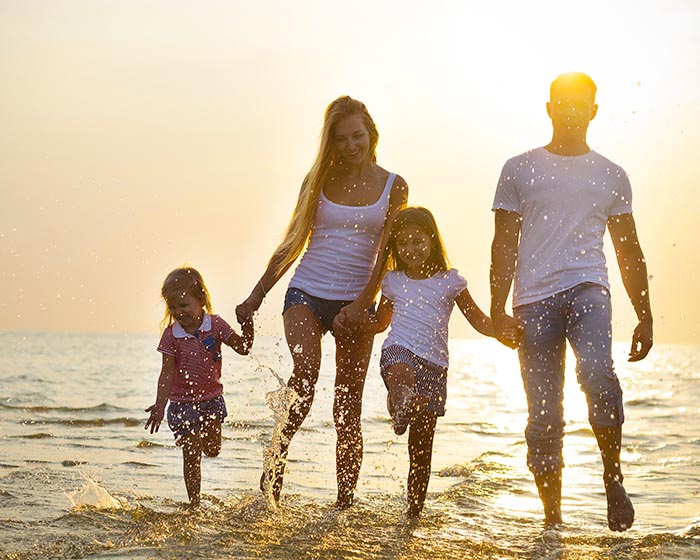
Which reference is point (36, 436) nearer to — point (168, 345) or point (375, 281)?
point (168, 345)

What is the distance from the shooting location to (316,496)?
272 inches

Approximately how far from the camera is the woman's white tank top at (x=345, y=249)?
5621mm

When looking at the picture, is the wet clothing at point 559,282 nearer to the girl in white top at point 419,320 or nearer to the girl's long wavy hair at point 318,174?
the girl in white top at point 419,320

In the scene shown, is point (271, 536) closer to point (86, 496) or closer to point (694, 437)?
point (86, 496)

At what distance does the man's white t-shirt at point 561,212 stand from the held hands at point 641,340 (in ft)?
1.00

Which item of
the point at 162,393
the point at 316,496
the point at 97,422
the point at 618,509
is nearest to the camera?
the point at 618,509

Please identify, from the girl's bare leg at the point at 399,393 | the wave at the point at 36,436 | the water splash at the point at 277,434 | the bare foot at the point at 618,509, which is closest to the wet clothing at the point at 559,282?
the bare foot at the point at 618,509

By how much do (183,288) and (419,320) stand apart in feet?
4.98

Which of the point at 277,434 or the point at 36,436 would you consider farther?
the point at 36,436

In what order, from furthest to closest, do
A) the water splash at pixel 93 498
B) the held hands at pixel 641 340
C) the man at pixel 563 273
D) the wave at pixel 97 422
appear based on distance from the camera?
the wave at pixel 97 422
the water splash at pixel 93 498
the held hands at pixel 641 340
the man at pixel 563 273

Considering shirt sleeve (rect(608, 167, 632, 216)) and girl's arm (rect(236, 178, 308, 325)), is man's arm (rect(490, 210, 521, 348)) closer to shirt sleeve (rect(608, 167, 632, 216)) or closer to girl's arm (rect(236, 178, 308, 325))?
shirt sleeve (rect(608, 167, 632, 216))

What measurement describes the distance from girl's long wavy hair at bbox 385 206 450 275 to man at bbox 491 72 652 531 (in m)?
0.43

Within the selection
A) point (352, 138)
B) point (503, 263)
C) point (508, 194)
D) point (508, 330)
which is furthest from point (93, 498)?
point (508, 194)

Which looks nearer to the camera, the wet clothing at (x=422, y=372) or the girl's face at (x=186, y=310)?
the wet clothing at (x=422, y=372)
